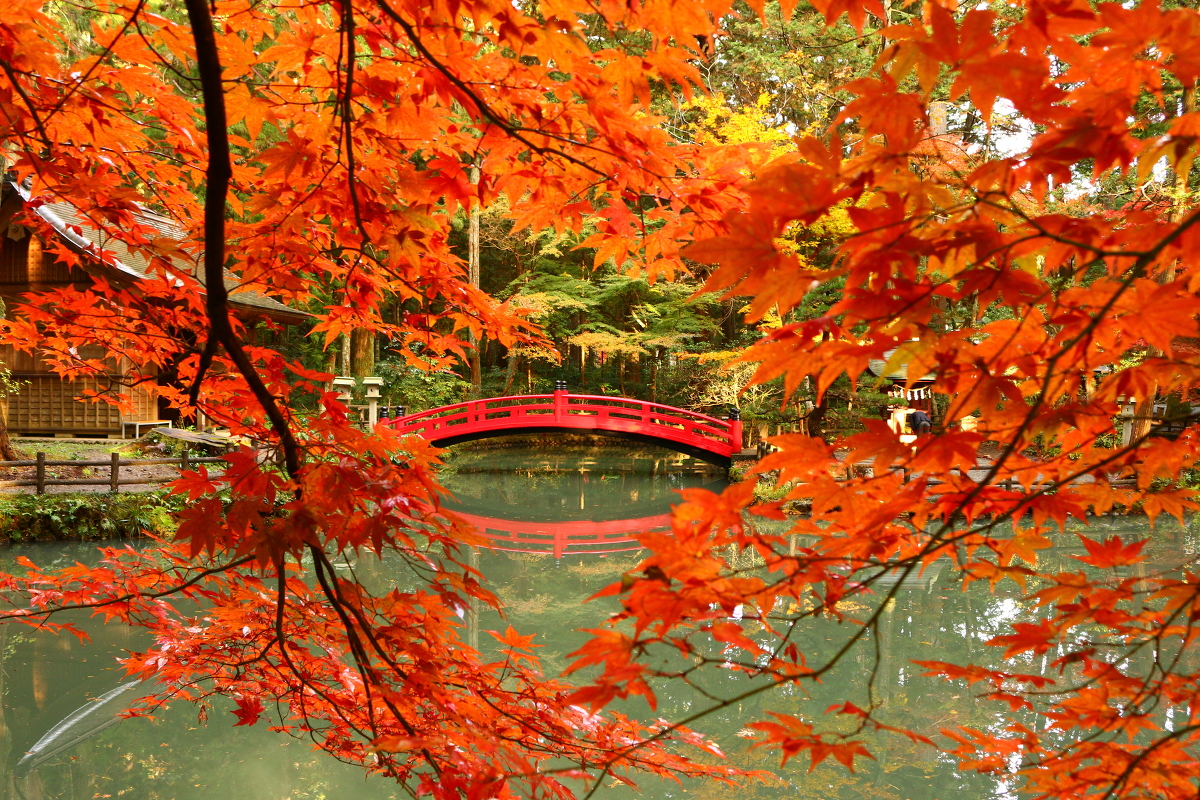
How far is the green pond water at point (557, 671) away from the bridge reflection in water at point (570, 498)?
77 cm

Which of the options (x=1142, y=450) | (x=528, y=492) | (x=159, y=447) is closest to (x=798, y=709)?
(x=1142, y=450)

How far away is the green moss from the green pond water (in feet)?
0.57

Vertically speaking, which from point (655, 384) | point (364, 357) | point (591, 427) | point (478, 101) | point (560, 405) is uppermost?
point (364, 357)

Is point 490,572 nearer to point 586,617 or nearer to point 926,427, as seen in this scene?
point 586,617

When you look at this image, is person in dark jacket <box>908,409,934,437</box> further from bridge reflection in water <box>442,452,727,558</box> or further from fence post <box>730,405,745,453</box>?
fence post <box>730,405,745,453</box>

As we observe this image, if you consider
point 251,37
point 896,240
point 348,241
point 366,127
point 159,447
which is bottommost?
point 159,447

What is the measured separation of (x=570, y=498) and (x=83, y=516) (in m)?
6.01

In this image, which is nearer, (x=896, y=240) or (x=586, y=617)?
(x=896, y=240)

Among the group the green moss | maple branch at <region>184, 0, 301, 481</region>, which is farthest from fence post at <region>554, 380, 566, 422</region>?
maple branch at <region>184, 0, 301, 481</region>

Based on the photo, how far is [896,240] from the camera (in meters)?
0.74

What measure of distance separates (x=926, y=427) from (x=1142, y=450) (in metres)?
7.25

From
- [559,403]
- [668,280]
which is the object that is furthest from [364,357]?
[668,280]

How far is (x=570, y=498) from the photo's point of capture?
36.1ft

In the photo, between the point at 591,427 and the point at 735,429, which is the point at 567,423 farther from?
the point at 735,429
